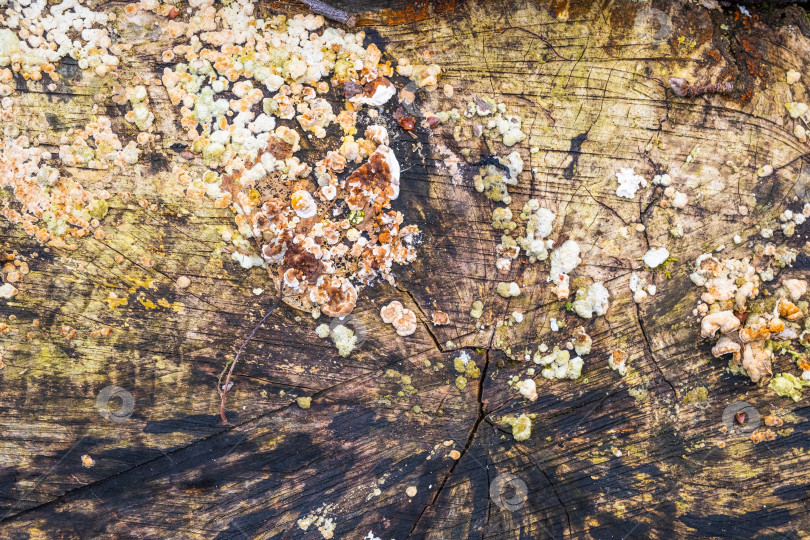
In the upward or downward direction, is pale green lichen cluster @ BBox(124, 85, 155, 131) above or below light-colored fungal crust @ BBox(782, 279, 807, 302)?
above

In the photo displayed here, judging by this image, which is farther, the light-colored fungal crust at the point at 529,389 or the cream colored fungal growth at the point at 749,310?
the light-colored fungal crust at the point at 529,389

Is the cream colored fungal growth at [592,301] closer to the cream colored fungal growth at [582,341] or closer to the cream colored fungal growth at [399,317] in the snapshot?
the cream colored fungal growth at [582,341]

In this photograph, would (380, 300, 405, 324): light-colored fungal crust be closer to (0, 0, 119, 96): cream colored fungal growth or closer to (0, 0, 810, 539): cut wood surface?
(0, 0, 810, 539): cut wood surface

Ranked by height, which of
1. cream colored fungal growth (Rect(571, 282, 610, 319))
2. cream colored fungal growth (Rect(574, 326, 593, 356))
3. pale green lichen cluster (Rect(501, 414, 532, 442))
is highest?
cream colored fungal growth (Rect(571, 282, 610, 319))

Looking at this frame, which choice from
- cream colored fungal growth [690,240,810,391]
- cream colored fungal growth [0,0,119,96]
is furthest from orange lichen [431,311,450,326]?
cream colored fungal growth [0,0,119,96]

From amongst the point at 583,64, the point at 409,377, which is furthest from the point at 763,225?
the point at 409,377

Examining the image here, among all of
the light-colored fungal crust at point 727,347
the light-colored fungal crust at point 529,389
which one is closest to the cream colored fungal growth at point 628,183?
the light-colored fungal crust at point 727,347
